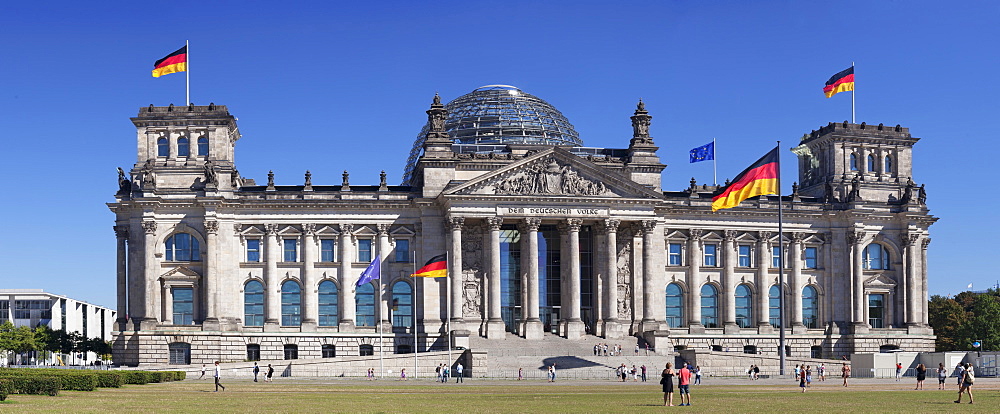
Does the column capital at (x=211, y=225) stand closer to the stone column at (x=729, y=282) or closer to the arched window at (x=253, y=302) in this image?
the arched window at (x=253, y=302)

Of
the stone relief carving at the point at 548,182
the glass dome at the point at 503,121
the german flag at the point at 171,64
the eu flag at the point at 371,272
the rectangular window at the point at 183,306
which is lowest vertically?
the rectangular window at the point at 183,306

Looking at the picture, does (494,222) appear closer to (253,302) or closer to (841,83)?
(253,302)

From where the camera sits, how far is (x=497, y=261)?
362 feet

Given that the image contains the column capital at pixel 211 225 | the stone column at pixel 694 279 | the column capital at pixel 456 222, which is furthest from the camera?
the stone column at pixel 694 279

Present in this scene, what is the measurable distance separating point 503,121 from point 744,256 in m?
26.0

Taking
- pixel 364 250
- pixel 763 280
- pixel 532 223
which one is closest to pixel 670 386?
pixel 532 223

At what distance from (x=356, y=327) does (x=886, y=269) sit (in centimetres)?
5010

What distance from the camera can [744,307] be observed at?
11981 cm

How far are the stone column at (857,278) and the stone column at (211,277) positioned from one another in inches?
2248

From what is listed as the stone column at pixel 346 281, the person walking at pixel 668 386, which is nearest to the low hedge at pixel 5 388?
the person walking at pixel 668 386

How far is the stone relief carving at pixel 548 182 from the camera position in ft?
360

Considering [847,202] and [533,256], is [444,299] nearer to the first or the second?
[533,256]

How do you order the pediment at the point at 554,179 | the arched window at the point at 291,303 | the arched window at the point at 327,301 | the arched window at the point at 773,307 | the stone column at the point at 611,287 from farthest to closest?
the arched window at the point at 773,307 → the arched window at the point at 327,301 → the arched window at the point at 291,303 → the stone column at the point at 611,287 → the pediment at the point at 554,179

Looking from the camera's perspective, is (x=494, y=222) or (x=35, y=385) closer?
(x=35, y=385)
